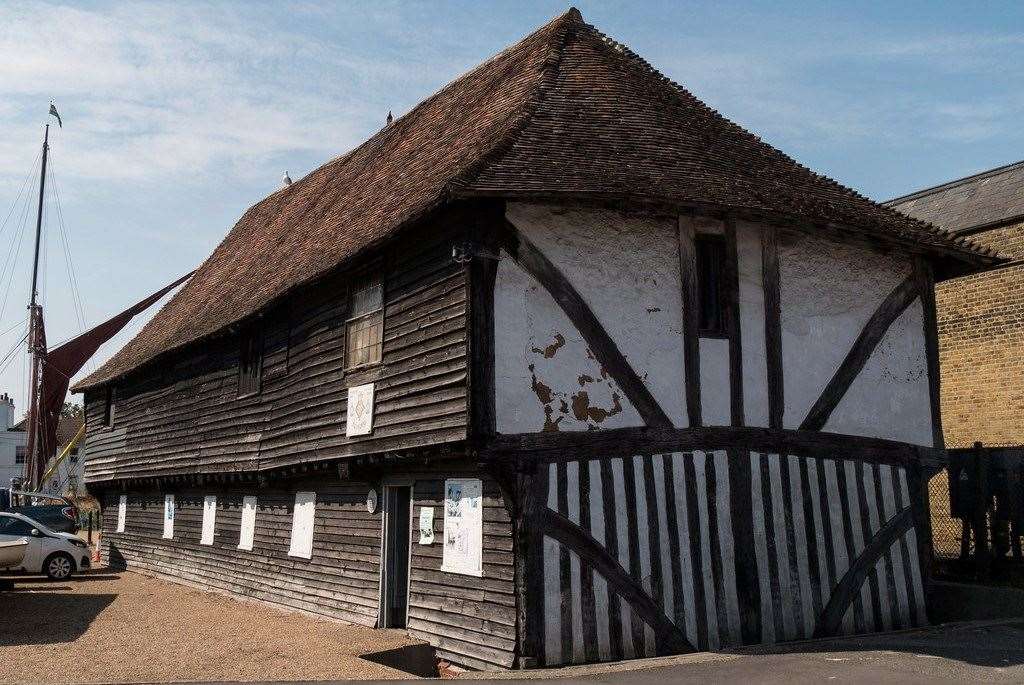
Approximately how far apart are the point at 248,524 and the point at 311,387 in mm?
4307

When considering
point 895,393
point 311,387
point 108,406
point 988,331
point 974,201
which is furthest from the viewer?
point 108,406

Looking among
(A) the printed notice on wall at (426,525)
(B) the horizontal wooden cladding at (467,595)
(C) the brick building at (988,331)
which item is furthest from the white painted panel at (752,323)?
(C) the brick building at (988,331)

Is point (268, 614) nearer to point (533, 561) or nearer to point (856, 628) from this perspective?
point (533, 561)

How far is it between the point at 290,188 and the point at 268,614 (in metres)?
11.8

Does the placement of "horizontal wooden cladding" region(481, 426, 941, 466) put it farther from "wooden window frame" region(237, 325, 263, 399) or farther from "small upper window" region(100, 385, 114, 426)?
→ "small upper window" region(100, 385, 114, 426)

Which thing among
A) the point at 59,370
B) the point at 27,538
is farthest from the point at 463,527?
the point at 59,370

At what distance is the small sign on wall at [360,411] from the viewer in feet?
42.0

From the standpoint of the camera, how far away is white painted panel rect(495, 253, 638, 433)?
35.1ft

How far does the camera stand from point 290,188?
24.0 metres

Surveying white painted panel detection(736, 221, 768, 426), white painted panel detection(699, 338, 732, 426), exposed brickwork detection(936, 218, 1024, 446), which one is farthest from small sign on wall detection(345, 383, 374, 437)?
exposed brickwork detection(936, 218, 1024, 446)

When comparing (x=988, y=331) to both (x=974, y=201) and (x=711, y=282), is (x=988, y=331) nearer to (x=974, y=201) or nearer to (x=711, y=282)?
(x=974, y=201)

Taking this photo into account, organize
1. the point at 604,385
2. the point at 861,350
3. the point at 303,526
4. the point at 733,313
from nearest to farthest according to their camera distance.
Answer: the point at 604,385, the point at 733,313, the point at 861,350, the point at 303,526

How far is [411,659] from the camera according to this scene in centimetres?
1150

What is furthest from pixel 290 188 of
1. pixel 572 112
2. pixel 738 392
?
pixel 738 392
